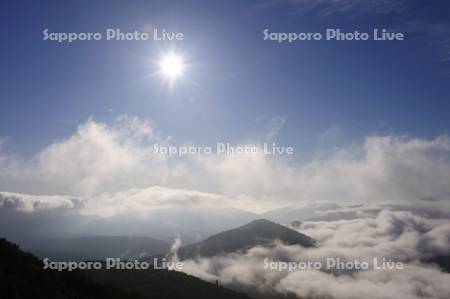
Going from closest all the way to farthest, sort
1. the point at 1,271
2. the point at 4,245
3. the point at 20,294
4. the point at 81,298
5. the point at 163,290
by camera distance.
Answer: the point at 20,294 < the point at 1,271 < the point at 81,298 < the point at 4,245 < the point at 163,290

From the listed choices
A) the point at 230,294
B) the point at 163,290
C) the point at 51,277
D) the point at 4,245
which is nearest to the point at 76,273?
the point at 51,277

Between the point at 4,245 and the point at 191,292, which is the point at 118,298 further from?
the point at 191,292

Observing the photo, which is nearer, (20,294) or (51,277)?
(20,294)

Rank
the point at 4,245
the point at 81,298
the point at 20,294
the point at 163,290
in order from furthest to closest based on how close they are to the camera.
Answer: the point at 163,290, the point at 4,245, the point at 81,298, the point at 20,294

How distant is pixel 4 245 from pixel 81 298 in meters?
10.1

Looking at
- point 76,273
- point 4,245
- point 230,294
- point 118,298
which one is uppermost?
point 4,245

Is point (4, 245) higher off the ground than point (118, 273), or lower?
higher


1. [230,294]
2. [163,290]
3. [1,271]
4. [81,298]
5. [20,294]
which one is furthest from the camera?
[230,294]

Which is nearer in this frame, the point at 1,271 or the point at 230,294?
the point at 1,271

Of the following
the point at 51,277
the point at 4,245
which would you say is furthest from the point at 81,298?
the point at 4,245

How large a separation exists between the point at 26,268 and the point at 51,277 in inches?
94.6

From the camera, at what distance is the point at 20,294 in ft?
105

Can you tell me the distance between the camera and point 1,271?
3456cm

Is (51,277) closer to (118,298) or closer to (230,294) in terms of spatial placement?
(118,298)
